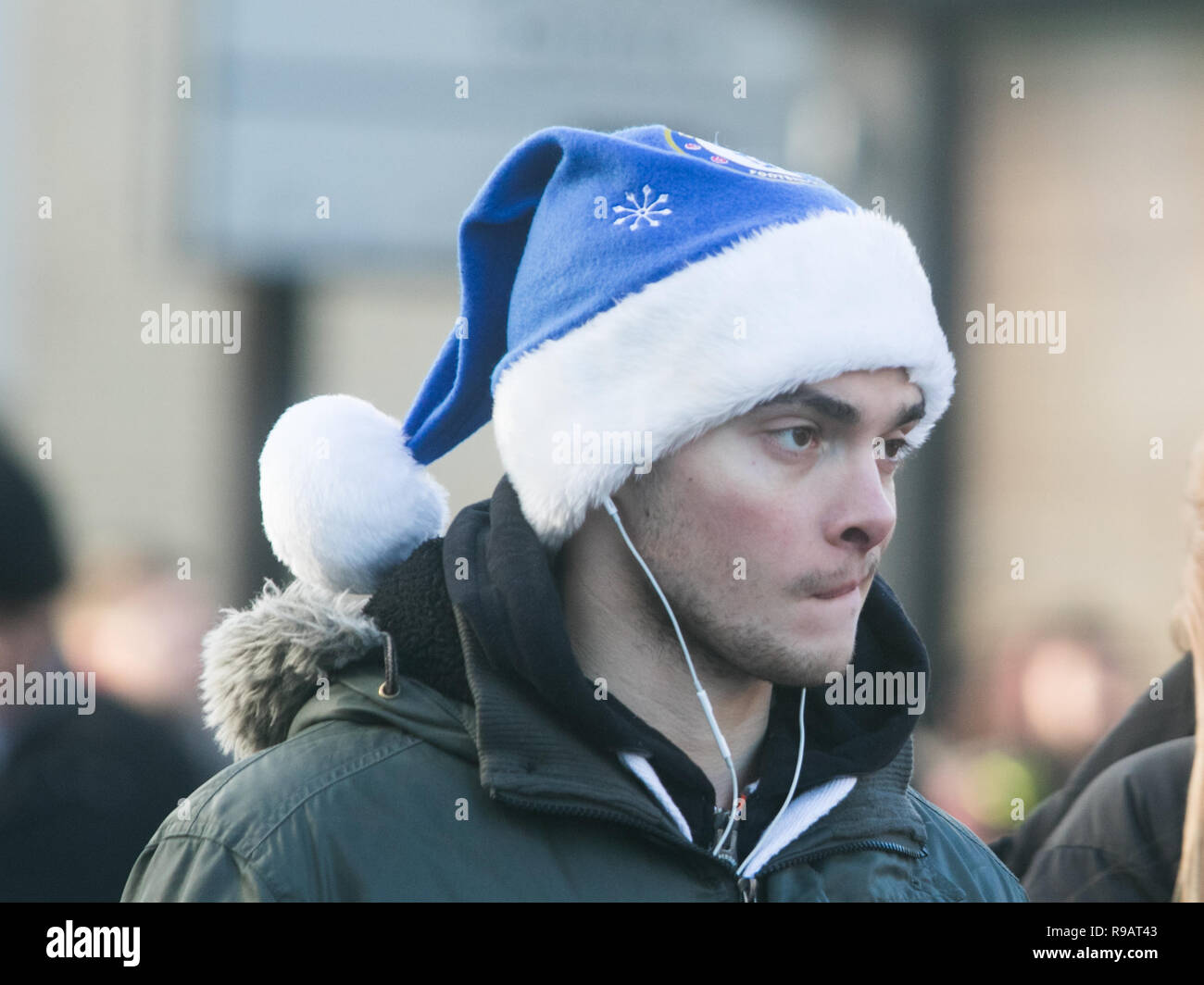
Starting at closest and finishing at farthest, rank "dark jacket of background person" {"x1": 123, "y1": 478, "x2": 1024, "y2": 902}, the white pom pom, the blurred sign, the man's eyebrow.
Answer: "dark jacket of background person" {"x1": 123, "y1": 478, "x2": 1024, "y2": 902}
the man's eyebrow
the white pom pom
the blurred sign

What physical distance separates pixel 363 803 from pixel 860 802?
665 millimetres

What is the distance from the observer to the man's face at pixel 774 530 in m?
1.82

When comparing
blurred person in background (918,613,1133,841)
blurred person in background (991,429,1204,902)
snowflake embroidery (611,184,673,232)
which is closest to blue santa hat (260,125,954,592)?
snowflake embroidery (611,184,673,232)

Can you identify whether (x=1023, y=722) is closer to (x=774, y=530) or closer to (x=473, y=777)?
(x=774, y=530)

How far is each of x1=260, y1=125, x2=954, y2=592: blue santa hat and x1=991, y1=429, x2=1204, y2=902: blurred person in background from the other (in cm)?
78

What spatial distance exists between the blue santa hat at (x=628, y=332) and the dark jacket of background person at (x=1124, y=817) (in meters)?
0.79

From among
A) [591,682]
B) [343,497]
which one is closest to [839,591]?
[591,682]

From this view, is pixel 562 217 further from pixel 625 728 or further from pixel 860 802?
pixel 860 802

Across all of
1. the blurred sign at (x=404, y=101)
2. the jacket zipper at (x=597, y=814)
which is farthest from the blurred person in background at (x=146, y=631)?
the jacket zipper at (x=597, y=814)

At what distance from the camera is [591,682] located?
1760mm

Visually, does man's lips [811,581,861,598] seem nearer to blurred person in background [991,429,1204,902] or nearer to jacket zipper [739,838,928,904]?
jacket zipper [739,838,928,904]

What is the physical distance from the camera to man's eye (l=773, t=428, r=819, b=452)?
1.87m

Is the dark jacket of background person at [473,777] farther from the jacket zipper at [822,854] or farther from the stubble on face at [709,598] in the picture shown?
the stubble on face at [709,598]

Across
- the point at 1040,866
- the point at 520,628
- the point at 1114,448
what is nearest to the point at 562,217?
the point at 520,628
